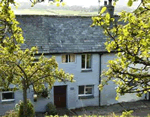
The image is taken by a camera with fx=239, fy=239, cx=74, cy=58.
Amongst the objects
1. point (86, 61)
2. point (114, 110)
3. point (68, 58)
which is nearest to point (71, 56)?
point (68, 58)

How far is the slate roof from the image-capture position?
1875 centimetres

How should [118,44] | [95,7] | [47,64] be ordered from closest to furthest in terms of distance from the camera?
[118,44] → [47,64] → [95,7]

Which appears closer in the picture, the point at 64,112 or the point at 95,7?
the point at 64,112

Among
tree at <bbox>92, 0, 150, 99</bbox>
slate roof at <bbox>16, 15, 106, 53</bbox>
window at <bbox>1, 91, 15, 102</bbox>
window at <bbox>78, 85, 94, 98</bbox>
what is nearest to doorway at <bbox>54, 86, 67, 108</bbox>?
window at <bbox>78, 85, 94, 98</bbox>

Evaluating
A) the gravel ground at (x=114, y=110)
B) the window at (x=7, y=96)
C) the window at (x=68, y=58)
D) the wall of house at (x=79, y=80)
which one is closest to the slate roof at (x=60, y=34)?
Result: the window at (x=68, y=58)

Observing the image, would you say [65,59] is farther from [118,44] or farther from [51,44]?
[118,44]

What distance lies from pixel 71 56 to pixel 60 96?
3.43 metres

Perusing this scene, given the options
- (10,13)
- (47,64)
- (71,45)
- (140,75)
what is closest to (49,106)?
(71,45)

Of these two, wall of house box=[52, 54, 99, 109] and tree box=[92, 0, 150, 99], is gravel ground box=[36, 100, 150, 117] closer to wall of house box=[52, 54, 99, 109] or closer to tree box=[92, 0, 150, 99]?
wall of house box=[52, 54, 99, 109]

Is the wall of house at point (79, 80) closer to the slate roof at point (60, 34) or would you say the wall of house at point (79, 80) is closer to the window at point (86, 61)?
the window at point (86, 61)

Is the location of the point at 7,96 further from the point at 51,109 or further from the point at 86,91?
the point at 86,91

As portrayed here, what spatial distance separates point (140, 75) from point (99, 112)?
11.0m

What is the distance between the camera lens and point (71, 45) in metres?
19.1

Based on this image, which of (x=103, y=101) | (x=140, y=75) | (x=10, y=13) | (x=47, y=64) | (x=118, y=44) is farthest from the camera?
(x=103, y=101)
